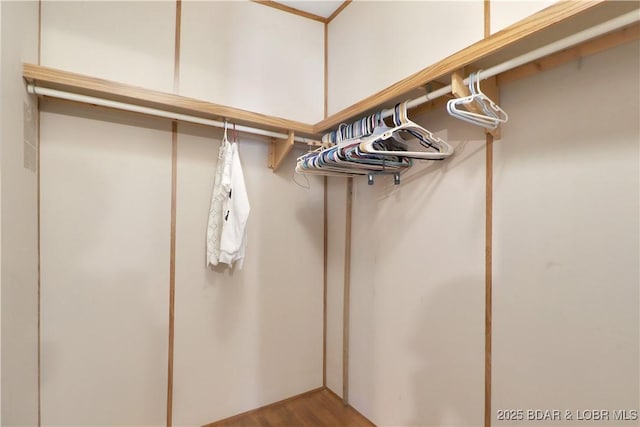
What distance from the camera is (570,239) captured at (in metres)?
1.11

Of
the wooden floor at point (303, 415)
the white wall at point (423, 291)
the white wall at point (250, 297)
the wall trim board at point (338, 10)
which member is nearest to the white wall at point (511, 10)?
the white wall at point (423, 291)

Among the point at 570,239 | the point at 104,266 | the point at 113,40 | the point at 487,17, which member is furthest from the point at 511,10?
the point at 104,266

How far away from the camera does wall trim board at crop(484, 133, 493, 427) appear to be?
1339mm

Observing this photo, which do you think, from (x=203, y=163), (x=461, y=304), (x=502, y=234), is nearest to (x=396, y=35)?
(x=502, y=234)

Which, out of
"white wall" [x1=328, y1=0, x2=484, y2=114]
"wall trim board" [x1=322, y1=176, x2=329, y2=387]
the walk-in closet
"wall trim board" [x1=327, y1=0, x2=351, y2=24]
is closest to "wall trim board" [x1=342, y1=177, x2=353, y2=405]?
the walk-in closet

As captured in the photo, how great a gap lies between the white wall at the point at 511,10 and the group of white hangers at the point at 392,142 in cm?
32

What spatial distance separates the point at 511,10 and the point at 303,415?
257cm

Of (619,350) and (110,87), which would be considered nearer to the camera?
(619,350)

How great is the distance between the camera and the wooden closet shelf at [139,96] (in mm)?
1309

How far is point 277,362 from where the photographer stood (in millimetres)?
2184

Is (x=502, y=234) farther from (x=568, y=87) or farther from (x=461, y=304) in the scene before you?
(x=568, y=87)

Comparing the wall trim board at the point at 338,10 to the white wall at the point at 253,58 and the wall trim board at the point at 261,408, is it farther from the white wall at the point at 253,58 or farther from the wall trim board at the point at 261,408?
the wall trim board at the point at 261,408

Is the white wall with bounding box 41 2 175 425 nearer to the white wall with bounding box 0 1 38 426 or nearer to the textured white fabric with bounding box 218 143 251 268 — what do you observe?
the white wall with bounding box 0 1 38 426

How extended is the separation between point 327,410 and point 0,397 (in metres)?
1.76
